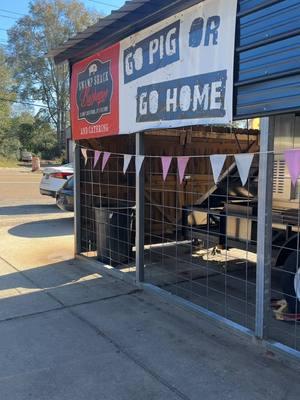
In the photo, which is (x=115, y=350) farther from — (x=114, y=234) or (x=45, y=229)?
(x=45, y=229)

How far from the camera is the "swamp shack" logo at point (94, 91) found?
6359 millimetres

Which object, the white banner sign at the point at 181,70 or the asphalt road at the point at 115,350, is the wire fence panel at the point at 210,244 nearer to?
the asphalt road at the point at 115,350

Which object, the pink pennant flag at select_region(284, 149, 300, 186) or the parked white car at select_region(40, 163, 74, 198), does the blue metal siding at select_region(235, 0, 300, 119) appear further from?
the parked white car at select_region(40, 163, 74, 198)

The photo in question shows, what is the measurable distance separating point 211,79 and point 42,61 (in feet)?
176

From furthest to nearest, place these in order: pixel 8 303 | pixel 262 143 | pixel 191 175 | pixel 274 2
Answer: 1. pixel 191 175
2. pixel 8 303
3. pixel 262 143
4. pixel 274 2

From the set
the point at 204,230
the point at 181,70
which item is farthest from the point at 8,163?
the point at 181,70

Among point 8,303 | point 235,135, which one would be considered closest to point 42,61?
point 235,135

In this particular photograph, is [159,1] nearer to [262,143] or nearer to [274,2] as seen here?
[274,2]

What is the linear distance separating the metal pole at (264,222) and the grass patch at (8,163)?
43.3 metres

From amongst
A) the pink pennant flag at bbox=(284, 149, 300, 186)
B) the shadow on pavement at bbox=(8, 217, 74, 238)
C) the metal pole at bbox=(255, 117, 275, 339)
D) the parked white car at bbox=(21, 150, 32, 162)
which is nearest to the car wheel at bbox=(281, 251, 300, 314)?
the metal pole at bbox=(255, 117, 275, 339)

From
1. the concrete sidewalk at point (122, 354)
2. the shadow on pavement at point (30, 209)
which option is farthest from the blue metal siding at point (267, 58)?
the shadow on pavement at point (30, 209)

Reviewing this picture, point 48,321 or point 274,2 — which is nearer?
point 274,2

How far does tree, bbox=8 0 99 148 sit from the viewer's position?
52.8 m

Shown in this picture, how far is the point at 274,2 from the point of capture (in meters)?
3.69
